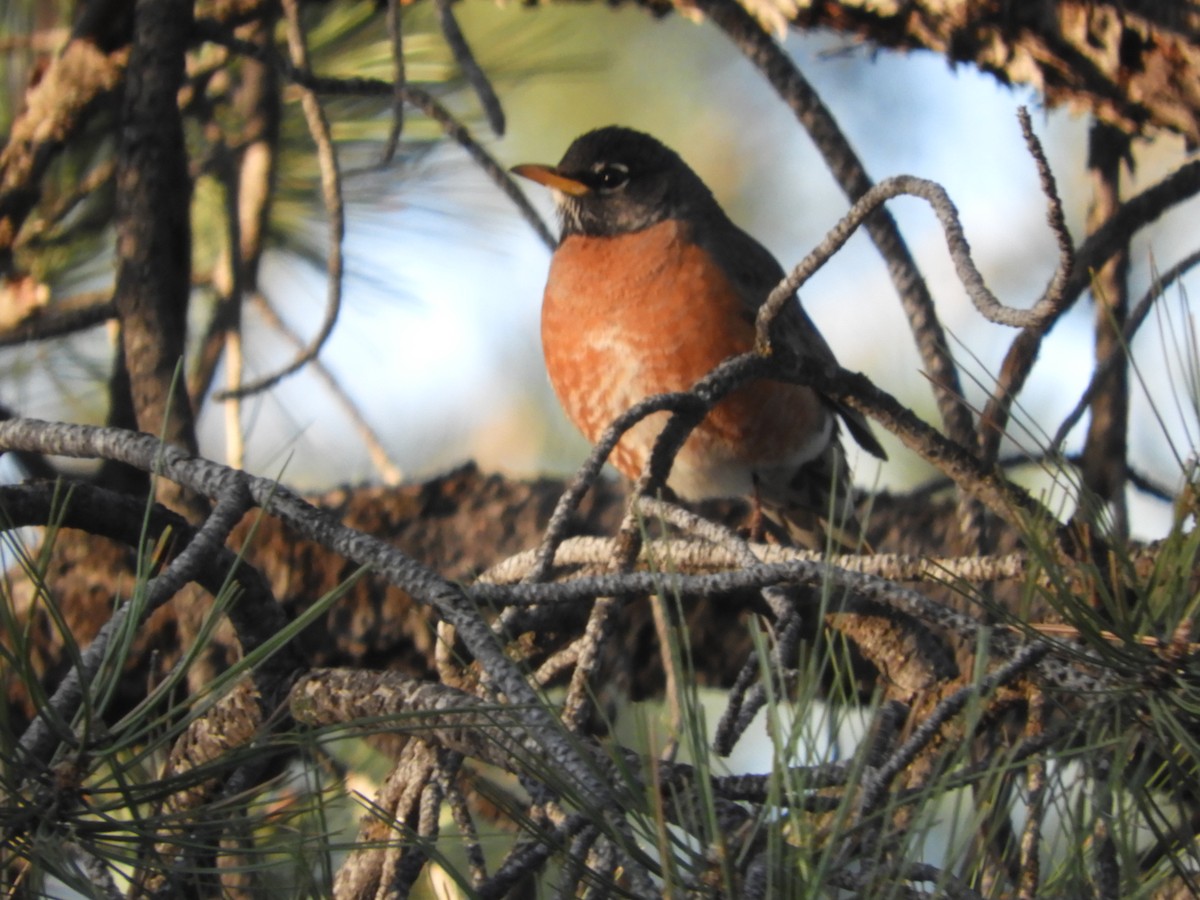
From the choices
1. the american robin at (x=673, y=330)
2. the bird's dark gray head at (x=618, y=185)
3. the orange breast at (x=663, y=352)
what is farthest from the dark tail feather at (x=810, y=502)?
the bird's dark gray head at (x=618, y=185)

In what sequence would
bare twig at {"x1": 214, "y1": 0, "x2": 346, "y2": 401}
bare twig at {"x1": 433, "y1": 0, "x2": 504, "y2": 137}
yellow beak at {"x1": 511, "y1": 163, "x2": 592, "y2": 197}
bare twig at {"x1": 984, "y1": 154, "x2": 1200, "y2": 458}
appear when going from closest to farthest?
bare twig at {"x1": 984, "y1": 154, "x2": 1200, "y2": 458}, bare twig at {"x1": 433, "y1": 0, "x2": 504, "y2": 137}, bare twig at {"x1": 214, "y1": 0, "x2": 346, "y2": 401}, yellow beak at {"x1": 511, "y1": 163, "x2": 592, "y2": 197}

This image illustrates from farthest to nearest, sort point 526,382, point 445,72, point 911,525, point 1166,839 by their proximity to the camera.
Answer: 1. point 526,382
2. point 445,72
3. point 911,525
4. point 1166,839

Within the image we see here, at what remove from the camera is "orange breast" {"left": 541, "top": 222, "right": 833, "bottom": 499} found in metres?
2.75

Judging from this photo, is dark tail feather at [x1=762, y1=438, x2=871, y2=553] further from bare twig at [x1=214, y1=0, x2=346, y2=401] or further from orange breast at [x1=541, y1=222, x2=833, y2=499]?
bare twig at [x1=214, y1=0, x2=346, y2=401]

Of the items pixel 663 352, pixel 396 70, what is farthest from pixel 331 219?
pixel 663 352

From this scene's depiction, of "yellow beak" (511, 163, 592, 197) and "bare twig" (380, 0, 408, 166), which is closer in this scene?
"bare twig" (380, 0, 408, 166)

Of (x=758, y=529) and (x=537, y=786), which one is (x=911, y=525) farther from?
(x=537, y=786)

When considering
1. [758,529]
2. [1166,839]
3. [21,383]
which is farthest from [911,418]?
[21,383]

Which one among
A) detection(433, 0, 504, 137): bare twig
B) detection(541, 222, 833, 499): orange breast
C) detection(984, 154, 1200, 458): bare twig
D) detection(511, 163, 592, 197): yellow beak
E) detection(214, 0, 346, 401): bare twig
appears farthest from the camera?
detection(511, 163, 592, 197): yellow beak

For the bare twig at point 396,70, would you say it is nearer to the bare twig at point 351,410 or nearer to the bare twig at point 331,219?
the bare twig at point 331,219

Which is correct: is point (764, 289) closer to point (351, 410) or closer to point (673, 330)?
point (673, 330)

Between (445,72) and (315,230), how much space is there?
0.52 meters

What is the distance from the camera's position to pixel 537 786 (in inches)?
39.1

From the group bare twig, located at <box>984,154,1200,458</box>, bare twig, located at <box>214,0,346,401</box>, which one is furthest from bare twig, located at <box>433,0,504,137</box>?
bare twig, located at <box>984,154,1200,458</box>
